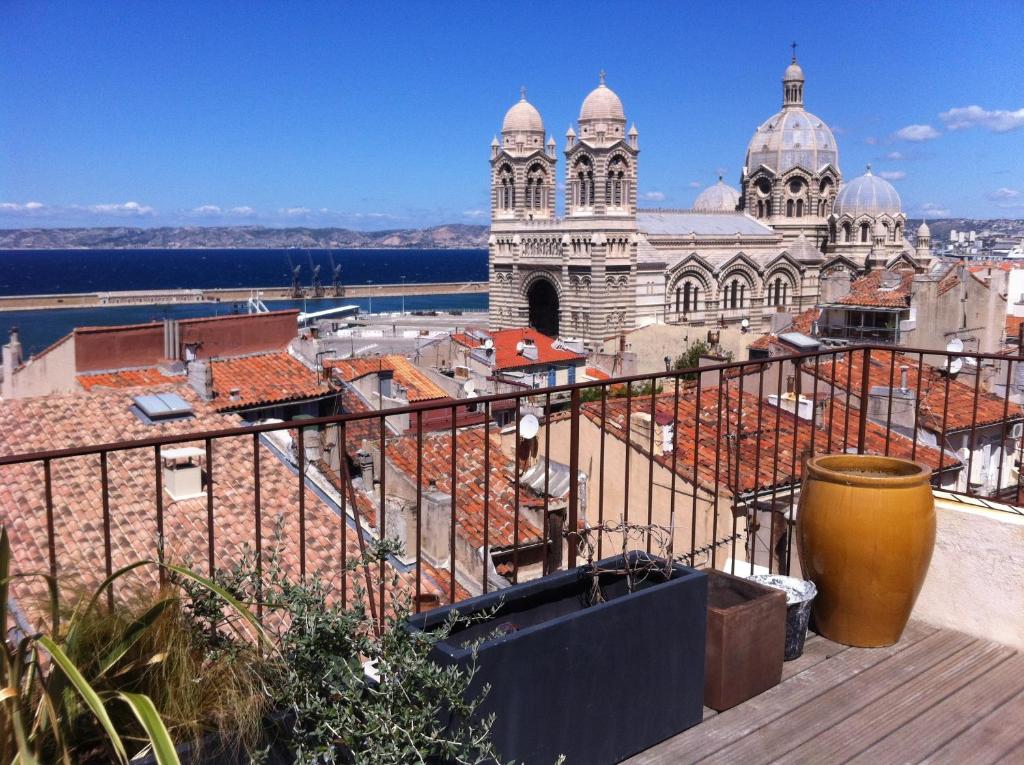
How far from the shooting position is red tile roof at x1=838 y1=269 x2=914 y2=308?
28.9 m

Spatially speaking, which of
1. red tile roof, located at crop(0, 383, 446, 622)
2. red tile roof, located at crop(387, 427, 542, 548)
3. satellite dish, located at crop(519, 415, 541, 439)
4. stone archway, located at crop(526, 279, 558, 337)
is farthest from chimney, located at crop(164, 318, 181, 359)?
stone archway, located at crop(526, 279, 558, 337)

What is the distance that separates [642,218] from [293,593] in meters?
51.8

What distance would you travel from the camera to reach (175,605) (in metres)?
2.58

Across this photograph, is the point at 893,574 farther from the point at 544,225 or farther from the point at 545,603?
the point at 544,225

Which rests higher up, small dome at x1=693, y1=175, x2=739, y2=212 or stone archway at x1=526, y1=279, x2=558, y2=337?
small dome at x1=693, y1=175, x2=739, y2=212

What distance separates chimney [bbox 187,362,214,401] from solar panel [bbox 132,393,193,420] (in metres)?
2.35

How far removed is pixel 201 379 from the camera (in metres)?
16.2

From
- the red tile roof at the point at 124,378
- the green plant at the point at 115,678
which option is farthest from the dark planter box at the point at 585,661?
the red tile roof at the point at 124,378

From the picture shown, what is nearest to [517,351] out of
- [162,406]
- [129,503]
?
[162,406]

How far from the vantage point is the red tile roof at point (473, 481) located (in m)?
11.5

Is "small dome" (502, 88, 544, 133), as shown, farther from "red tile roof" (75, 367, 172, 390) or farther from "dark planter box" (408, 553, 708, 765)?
"dark planter box" (408, 553, 708, 765)

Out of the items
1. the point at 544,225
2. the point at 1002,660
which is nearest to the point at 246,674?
the point at 1002,660

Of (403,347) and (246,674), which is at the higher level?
(246,674)

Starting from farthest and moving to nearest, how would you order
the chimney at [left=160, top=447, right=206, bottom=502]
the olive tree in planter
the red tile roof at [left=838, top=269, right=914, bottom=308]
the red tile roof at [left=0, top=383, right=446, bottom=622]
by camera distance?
the red tile roof at [left=838, top=269, right=914, bottom=308] → the chimney at [left=160, top=447, right=206, bottom=502] → the red tile roof at [left=0, top=383, right=446, bottom=622] → the olive tree in planter
